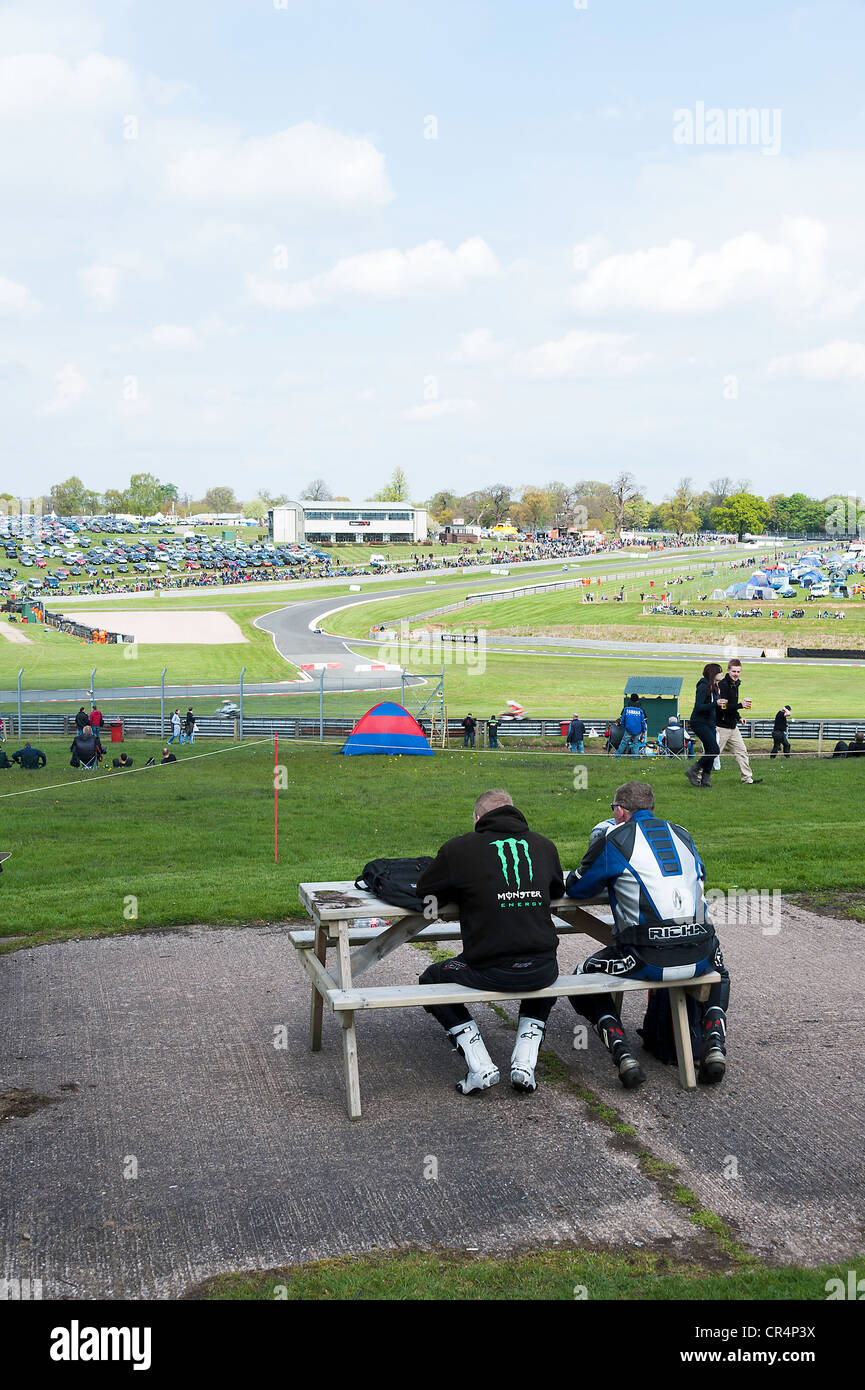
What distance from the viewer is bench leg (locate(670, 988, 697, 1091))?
6.02m

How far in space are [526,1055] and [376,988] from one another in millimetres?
907

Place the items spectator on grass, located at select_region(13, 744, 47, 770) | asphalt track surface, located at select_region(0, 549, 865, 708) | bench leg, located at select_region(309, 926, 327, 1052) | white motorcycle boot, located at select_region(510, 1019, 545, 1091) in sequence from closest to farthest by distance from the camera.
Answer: white motorcycle boot, located at select_region(510, 1019, 545, 1091), bench leg, located at select_region(309, 926, 327, 1052), spectator on grass, located at select_region(13, 744, 47, 770), asphalt track surface, located at select_region(0, 549, 865, 708)

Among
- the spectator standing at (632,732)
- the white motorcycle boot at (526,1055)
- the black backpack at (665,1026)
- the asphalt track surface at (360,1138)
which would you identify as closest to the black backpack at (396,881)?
the white motorcycle boot at (526,1055)

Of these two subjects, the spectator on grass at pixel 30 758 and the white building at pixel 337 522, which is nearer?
the spectator on grass at pixel 30 758

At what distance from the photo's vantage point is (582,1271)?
4.21 m

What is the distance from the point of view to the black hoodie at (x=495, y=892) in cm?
589

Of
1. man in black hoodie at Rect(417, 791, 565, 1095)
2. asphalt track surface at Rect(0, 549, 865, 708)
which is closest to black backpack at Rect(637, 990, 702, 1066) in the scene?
man in black hoodie at Rect(417, 791, 565, 1095)

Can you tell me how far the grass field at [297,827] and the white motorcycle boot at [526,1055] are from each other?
3.63 meters

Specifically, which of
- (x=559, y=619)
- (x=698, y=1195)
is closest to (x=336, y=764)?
(x=698, y=1195)

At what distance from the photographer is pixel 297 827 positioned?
1460 cm

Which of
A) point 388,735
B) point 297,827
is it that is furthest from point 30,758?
point 297,827

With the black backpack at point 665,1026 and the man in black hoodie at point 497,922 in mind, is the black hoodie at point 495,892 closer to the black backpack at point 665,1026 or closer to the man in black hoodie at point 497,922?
the man in black hoodie at point 497,922

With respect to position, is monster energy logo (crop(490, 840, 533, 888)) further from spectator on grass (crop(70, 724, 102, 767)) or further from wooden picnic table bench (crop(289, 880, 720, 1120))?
spectator on grass (crop(70, 724, 102, 767))
